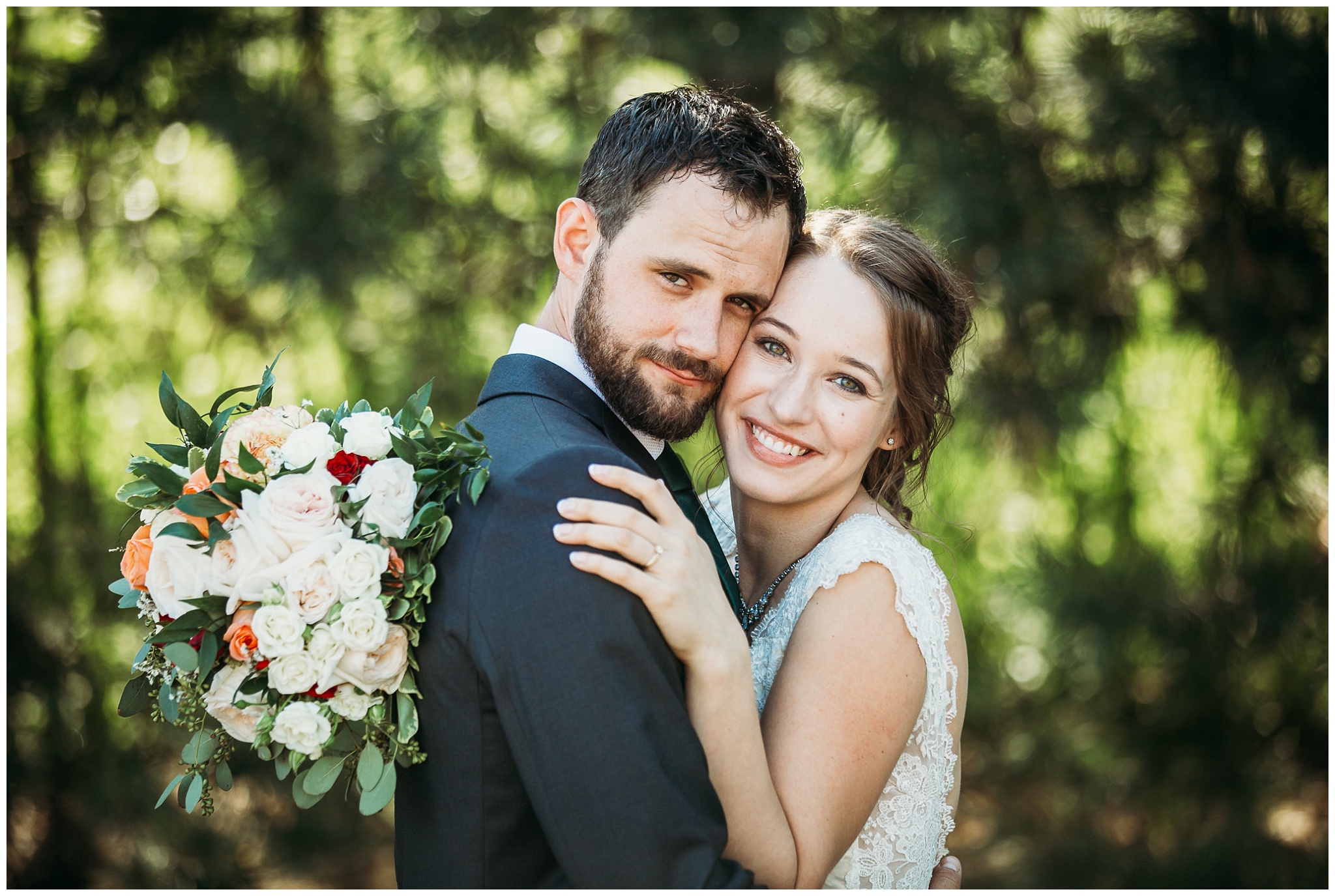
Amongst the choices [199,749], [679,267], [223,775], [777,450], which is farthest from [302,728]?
[777,450]

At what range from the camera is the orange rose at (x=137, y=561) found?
1.74 metres

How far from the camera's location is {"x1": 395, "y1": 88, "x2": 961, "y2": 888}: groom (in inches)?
58.6

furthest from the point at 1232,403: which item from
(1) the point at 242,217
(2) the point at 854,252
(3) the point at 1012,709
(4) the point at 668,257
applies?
(1) the point at 242,217

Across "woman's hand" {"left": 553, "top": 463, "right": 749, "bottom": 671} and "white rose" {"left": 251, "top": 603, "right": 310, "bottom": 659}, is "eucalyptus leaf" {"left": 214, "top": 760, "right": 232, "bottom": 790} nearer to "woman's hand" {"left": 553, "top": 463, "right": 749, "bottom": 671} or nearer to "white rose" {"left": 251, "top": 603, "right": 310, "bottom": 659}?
"white rose" {"left": 251, "top": 603, "right": 310, "bottom": 659}

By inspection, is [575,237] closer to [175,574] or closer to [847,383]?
[847,383]

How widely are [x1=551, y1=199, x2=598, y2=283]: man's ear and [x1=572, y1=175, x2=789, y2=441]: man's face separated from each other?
2.3 inches

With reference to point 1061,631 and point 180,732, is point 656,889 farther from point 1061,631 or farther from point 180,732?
point 180,732

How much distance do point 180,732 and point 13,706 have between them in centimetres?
70

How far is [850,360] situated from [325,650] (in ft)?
4.51

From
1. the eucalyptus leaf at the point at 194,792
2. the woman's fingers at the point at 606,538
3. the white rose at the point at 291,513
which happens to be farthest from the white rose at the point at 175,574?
the woman's fingers at the point at 606,538

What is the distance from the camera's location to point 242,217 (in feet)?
14.7

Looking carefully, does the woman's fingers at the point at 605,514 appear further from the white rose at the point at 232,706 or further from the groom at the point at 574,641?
the white rose at the point at 232,706

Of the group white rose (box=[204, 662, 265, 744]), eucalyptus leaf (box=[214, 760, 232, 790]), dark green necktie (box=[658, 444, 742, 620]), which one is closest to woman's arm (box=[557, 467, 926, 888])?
dark green necktie (box=[658, 444, 742, 620])

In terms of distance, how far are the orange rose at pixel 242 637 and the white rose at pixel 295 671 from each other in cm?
6
